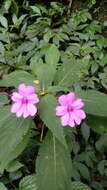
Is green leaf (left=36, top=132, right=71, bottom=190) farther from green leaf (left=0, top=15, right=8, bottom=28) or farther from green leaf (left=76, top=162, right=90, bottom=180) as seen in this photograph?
green leaf (left=0, top=15, right=8, bottom=28)

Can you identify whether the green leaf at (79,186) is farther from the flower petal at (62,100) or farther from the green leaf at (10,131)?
the flower petal at (62,100)

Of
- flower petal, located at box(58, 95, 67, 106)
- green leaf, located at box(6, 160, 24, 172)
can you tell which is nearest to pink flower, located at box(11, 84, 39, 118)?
flower petal, located at box(58, 95, 67, 106)

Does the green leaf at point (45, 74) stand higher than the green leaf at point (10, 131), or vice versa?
the green leaf at point (45, 74)

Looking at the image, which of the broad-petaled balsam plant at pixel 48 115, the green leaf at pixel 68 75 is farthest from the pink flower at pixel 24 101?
the green leaf at pixel 68 75

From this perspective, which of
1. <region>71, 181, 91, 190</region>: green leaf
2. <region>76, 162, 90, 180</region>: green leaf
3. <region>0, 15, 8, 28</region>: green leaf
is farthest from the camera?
<region>0, 15, 8, 28</region>: green leaf

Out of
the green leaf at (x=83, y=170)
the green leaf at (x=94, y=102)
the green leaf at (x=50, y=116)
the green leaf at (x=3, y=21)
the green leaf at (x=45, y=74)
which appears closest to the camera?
the green leaf at (x=50, y=116)

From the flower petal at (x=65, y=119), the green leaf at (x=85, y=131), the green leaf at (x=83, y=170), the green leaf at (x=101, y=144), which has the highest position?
the flower petal at (x=65, y=119)

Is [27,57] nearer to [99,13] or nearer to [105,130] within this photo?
[99,13]
